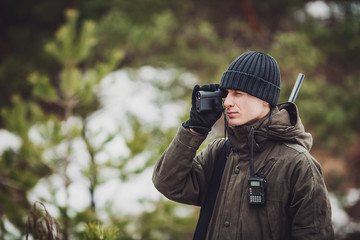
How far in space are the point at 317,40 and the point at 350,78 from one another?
1.00 meters

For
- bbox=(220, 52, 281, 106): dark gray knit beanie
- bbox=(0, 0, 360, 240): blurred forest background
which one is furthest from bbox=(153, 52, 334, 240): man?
bbox=(0, 0, 360, 240): blurred forest background

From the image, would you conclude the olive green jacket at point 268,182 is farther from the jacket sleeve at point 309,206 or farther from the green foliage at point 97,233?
the green foliage at point 97,233

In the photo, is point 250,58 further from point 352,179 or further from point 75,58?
point 352,179

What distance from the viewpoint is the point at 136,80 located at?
380 inches

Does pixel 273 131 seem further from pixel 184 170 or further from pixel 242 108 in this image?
pixel 184 170

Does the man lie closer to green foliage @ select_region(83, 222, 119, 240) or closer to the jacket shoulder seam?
the jacket shoulder seam

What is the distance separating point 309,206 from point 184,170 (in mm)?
584

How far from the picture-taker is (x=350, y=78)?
7.62 metres

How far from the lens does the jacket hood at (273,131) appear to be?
173cm

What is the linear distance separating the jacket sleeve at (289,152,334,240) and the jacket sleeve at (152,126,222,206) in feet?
1.57

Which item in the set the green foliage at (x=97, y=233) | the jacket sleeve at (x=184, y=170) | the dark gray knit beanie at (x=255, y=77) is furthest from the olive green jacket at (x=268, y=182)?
the green foliage at (x=97, y=233)

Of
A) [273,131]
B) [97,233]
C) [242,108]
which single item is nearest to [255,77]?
[242,108]

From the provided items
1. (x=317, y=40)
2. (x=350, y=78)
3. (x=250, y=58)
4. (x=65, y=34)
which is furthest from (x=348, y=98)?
(x=250, y=58)

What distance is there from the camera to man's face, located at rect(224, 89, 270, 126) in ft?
5.92
